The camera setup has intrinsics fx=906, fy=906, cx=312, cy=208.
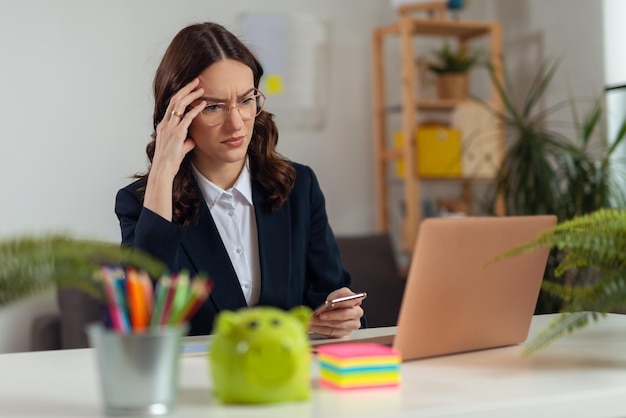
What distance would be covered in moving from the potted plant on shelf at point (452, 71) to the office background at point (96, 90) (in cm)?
45

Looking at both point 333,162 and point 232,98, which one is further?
point 333,162

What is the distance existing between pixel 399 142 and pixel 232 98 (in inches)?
101

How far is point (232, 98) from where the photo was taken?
6.54 feet

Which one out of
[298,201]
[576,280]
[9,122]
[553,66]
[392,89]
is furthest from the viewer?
[392,89]

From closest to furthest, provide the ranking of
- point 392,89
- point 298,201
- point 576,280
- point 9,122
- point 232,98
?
point 232,98 < point 298,201 < point 576,280 < point 9,122 < point 392,89

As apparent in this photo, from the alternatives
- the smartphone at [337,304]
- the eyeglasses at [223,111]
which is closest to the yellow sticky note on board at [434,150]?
the eyeglasses at [223,111]

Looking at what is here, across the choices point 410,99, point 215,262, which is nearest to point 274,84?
point 410,99

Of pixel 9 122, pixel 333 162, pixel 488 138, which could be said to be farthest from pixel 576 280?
pixel 9 122

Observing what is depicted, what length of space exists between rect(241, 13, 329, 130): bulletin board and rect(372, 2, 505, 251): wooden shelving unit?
28 cm

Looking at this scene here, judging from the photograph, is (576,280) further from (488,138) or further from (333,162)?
(333,162)

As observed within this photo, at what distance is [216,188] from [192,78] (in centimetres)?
25

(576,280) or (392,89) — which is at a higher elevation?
(392,89)

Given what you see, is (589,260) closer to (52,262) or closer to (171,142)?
(52,262)

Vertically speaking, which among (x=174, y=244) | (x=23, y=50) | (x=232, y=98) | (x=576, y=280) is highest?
(x=23, y=50)
